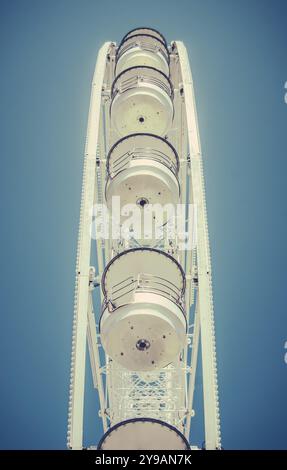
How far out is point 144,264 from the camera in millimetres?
16438

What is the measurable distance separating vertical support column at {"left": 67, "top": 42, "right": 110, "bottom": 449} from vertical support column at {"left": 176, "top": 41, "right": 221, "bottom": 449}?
362cm

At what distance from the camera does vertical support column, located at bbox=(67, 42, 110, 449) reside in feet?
42.7

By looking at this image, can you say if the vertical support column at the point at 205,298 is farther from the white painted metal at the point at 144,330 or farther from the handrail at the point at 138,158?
the handrail at the point at 138,158

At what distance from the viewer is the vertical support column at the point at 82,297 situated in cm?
1301

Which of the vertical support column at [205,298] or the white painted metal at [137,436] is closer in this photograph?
the vertical support column at [205,298]

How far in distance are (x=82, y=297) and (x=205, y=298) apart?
13.1ft

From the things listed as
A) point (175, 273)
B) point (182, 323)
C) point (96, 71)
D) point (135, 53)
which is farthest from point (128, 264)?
point (135, 53)

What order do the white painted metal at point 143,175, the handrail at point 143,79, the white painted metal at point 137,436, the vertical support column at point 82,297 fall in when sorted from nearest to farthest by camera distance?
the vertical support column at point 82,297
the white painted metal at point 137,436
the white painted metal at point 143,175
the handrail at point 143,79

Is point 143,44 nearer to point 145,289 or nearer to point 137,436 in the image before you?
point 145,289

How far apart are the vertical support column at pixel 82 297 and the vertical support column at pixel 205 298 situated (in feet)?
11.9

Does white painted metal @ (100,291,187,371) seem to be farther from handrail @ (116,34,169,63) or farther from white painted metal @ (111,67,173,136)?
handrail @ (116,34,169,63)

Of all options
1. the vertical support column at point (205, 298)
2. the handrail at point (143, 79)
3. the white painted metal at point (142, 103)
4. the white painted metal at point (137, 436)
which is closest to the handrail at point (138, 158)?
the vertical support column at point (205, 298)
